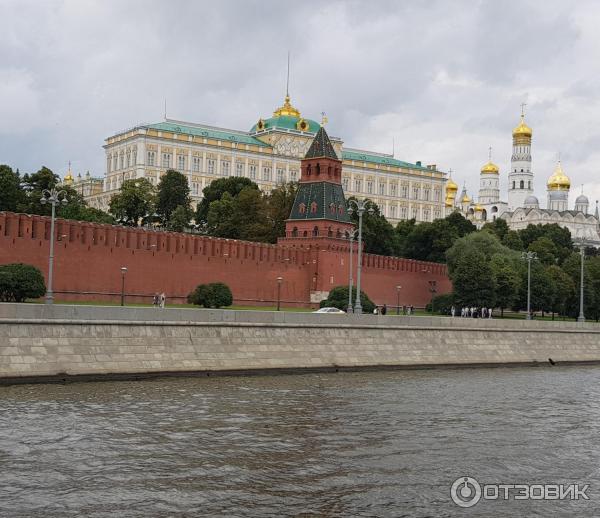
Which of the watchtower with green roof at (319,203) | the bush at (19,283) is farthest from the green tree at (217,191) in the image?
the bush at (19,283)

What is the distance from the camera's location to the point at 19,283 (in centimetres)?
3569

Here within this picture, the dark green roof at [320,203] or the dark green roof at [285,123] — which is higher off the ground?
the dark green roof at [285,123]

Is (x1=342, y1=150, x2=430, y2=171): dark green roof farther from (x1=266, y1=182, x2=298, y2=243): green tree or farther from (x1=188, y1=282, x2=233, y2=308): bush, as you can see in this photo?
(x1=188, y1=282, x2=233, y2=308): bush

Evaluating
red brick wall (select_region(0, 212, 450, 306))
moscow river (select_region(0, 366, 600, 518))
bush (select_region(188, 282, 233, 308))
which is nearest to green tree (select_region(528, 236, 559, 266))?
red brick wall (select_region(0, 212, 450, 306))

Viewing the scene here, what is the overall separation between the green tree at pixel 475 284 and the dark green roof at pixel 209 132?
48.9 m

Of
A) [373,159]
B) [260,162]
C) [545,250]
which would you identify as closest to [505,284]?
[545,250]

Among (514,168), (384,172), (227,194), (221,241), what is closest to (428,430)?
(221,241)

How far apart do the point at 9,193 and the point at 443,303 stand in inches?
1047

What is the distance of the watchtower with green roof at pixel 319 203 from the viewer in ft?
183

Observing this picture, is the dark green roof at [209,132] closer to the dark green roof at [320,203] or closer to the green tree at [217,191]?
the green tree at [217,191]

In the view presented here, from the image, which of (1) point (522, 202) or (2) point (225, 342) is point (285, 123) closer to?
(1) point (522, 202)

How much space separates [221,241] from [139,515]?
35.3 m

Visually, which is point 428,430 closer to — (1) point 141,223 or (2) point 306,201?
(2) point 306,201

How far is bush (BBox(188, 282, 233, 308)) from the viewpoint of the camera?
43.1m
